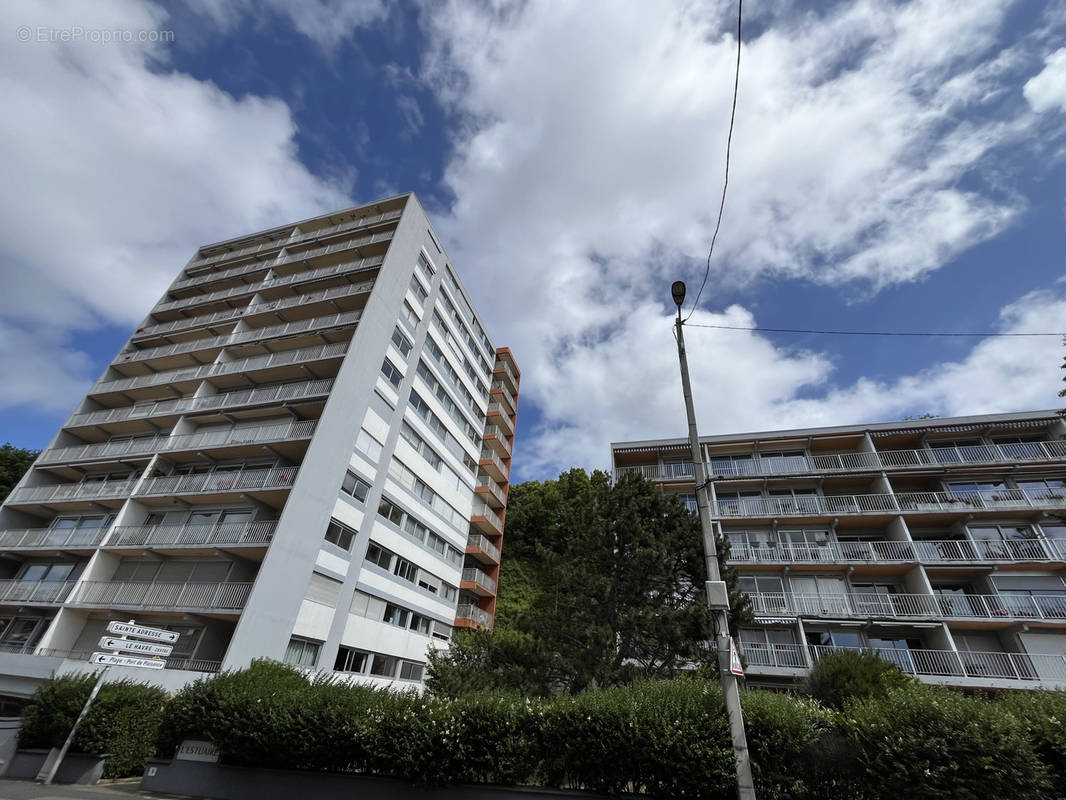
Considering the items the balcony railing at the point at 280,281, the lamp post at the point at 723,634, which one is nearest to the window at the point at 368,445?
the balcony railing at the point at 280,281

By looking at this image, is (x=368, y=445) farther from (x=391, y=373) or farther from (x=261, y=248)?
(x=261, y=248)

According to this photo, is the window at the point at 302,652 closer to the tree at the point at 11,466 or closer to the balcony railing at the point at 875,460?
the balcony railing at the point at 875,460

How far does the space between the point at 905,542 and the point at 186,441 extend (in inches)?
1469

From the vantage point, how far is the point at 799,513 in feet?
85.1

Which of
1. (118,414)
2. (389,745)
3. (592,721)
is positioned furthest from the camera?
(118,414)

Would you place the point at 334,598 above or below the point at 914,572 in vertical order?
below

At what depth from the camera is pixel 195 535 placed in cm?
2164

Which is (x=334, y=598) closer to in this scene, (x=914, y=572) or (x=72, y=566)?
(x=72, y=566)

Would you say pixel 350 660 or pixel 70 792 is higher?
pixel 350 660

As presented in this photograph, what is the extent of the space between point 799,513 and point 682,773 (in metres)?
20.8

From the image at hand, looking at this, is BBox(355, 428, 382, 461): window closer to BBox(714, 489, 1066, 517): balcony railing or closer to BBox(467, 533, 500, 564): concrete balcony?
BBox(467, 533, 500, 564): concrete balcony

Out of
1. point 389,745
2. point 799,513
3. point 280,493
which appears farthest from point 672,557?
point 280,493

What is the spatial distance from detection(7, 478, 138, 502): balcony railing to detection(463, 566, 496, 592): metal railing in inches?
796

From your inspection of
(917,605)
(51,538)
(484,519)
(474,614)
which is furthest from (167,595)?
(917,605)
